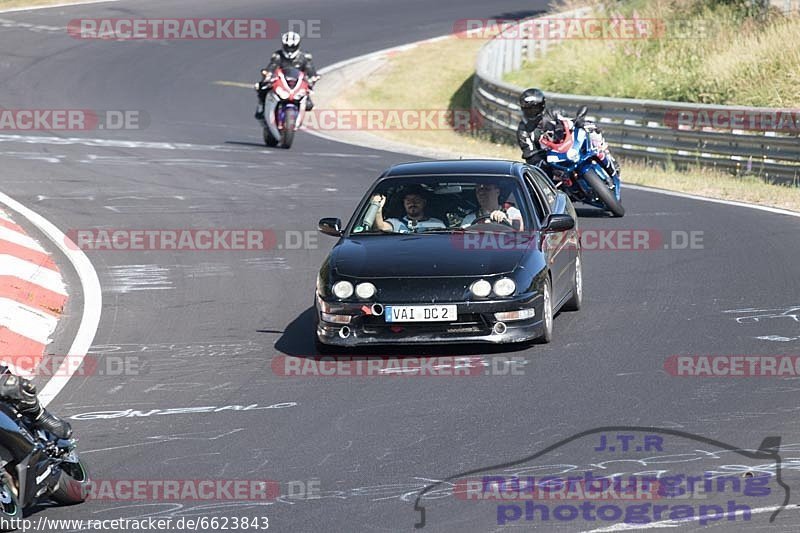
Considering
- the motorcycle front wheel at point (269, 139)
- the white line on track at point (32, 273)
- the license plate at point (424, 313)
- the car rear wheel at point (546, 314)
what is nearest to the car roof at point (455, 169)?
the car rear wheel at point (546, 314)

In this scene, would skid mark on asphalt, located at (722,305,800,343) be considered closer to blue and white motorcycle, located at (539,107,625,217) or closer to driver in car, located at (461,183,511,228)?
driver in car, located at (461,183,511,228)

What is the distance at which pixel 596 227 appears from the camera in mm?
16719

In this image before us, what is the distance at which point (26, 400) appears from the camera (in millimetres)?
6785

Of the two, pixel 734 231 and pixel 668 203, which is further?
pixel 668 203

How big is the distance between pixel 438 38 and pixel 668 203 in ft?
76.9

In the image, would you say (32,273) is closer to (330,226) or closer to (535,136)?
(330,226)

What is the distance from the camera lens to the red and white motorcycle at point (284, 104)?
78.5 ft

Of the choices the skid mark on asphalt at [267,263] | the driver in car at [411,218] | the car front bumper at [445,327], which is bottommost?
the skid mark on asphalt at [267,263]

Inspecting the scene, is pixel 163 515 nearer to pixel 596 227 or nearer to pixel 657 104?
pixel 596 227

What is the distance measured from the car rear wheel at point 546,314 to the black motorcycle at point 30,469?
4.39m

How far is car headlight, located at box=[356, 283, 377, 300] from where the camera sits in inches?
409

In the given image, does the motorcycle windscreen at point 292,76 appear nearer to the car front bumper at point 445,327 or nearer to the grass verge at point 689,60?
the grass verge at point 689,60

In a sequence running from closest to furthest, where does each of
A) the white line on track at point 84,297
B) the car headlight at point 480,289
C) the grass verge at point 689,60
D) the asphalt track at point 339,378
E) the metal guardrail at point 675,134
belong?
the asphalt track at point 339,378
the white line on track at point 84,297
the car headlight at point 480,289
the metal guardrail at point 675,134
the grass verge at point 689,60

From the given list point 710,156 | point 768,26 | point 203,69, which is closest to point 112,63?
point 203,69
